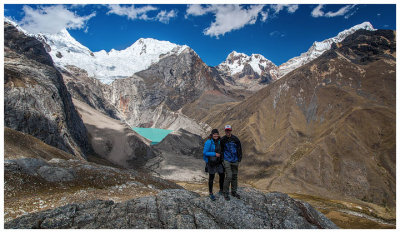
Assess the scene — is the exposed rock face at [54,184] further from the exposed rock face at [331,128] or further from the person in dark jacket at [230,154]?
the exposed rock face at [331,128]

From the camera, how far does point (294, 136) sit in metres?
123

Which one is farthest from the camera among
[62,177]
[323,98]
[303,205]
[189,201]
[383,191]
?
[323,98]

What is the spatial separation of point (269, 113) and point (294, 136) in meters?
27.3

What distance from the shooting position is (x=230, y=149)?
43.0 ft

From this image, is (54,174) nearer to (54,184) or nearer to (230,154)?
(54,184)

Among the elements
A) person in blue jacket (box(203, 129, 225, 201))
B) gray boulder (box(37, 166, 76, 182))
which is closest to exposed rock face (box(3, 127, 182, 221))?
gray boulder (box(37, 166, 76, 182))

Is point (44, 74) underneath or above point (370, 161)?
above

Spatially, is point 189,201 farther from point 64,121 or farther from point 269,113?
point 269,113

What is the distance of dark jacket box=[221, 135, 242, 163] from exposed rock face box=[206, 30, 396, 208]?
90.5 m

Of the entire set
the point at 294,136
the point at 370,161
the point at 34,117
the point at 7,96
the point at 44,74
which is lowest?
the point at 370,161

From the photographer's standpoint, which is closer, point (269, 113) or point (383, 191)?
point (383, 191)

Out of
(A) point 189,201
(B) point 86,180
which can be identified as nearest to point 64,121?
(B) point 86,180

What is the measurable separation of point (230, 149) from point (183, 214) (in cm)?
406

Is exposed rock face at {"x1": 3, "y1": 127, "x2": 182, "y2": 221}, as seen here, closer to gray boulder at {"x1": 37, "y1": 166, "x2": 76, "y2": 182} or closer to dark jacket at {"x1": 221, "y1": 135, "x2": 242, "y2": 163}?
gray boulder at {"x1": 37, "y1": 166, "x2": 76, "y2": 182}
